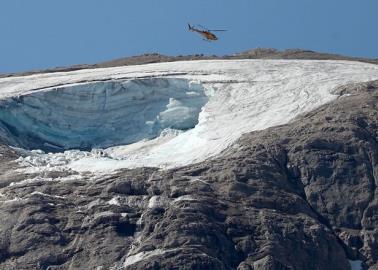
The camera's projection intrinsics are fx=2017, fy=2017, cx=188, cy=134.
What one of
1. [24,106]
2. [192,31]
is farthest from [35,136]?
[192,31]

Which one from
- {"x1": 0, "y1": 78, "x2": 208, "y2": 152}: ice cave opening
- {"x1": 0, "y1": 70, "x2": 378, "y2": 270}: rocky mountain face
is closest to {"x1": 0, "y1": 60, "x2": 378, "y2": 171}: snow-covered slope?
{"x1": 0, "y1": 78, "x2": 208, "y2": 152}: ice cave opening

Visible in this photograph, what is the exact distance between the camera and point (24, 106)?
283 feet

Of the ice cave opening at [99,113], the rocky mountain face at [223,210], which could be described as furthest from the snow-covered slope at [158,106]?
the rocky mountain face at [223,210]

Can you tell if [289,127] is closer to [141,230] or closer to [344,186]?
[344,186]

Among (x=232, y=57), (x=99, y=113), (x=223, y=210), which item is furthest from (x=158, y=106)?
(x=223, y=210)

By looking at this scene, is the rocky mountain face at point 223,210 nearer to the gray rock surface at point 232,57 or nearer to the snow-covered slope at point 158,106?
the snow-covered slope at point 158,106

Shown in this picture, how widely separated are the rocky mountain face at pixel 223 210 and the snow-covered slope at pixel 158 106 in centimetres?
400

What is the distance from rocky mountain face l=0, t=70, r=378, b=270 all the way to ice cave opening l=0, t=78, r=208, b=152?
303 inches

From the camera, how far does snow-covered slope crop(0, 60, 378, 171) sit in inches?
3187

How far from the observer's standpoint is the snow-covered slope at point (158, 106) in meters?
80.9

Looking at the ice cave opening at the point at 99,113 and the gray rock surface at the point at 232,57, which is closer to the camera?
the ice cave opening at the point at 99,113

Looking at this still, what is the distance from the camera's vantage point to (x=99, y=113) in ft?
282

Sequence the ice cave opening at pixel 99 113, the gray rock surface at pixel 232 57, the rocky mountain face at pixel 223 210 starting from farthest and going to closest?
the gray rock surface at pixel 232 57 < the ice cave opening at pixel 99 113 < the rocky mountain face at pixel 223 210

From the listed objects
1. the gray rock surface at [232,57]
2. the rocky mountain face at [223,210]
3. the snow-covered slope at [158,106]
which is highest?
the gray rock surface at [232,57]
